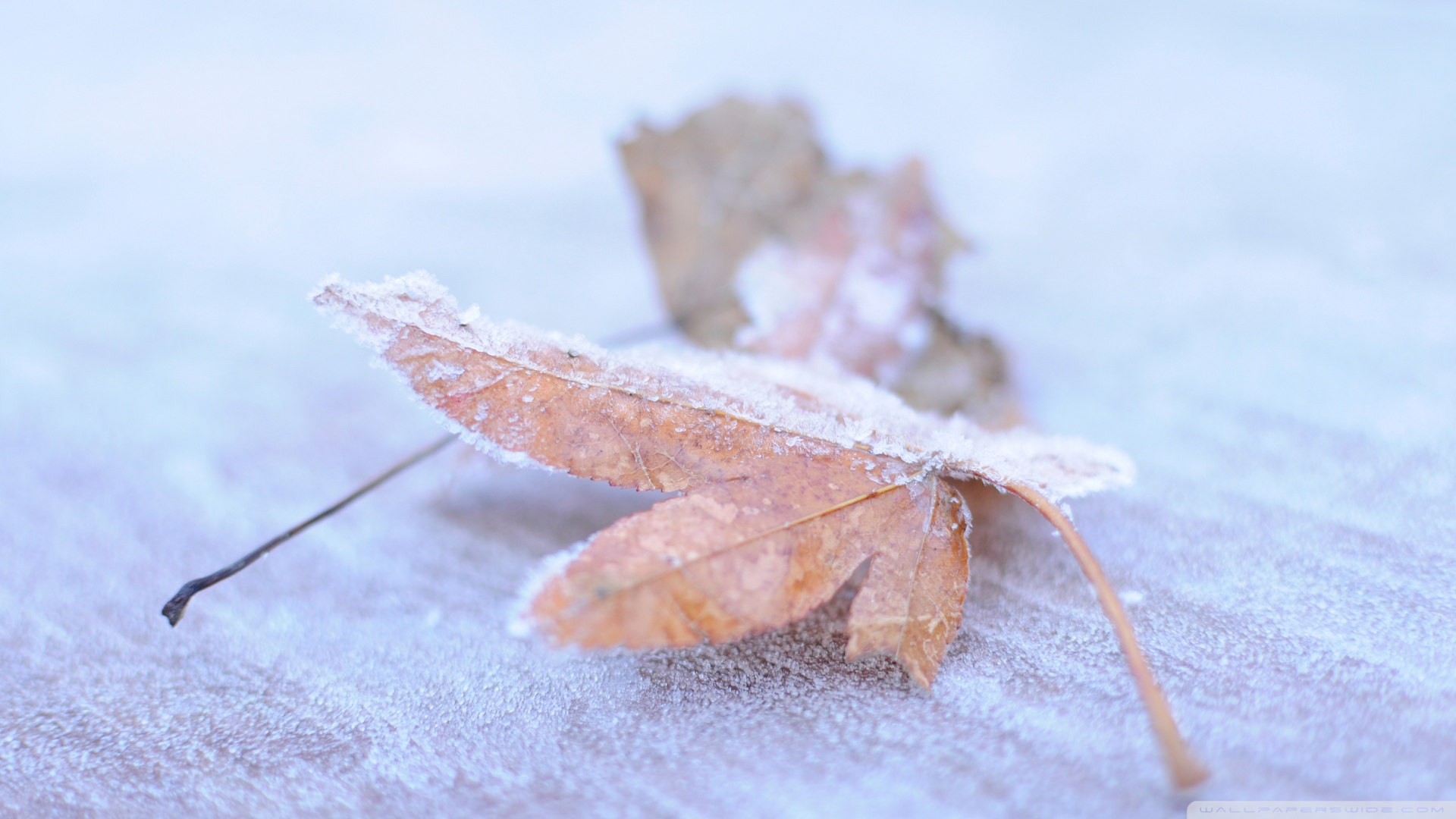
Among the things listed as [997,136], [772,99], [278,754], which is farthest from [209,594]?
[997,136]

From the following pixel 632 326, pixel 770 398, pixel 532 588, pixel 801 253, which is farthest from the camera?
pixel 632 326

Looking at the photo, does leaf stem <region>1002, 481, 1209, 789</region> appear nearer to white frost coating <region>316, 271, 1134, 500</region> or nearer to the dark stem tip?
white frost coating <region>316, 271, 1134, 500</region>

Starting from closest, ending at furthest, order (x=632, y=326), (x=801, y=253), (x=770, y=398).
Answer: (x=770, y=398)
(x=801, y=253)
(x=632, y=326)

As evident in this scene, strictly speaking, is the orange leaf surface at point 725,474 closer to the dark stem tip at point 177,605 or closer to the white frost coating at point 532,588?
the white frost coating at point 532,588

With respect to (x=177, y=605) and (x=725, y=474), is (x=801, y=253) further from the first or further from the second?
(x=177, y=605)

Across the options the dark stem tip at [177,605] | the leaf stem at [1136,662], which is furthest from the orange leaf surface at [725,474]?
the dark stem tip at [177,605]

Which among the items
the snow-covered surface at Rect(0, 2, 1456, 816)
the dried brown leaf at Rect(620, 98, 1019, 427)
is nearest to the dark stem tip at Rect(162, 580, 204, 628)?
the snow-covered surface at Rect(0, 2, 1456, 816)

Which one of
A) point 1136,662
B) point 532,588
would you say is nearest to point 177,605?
point 532,588
